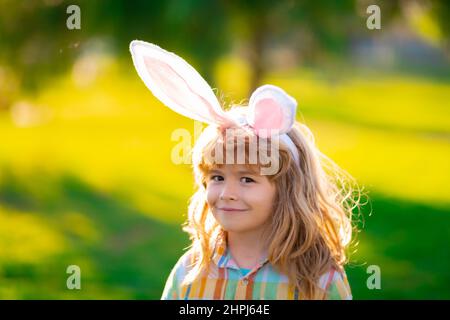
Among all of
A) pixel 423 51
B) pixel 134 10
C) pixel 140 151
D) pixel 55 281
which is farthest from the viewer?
pixel 423 51

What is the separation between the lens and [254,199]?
2.25 meters

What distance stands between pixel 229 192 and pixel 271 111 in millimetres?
255

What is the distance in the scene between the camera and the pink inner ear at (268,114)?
88.4 inches

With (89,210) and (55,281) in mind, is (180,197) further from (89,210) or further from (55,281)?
(55,281)

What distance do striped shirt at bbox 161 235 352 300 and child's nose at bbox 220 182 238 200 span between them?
196 mm

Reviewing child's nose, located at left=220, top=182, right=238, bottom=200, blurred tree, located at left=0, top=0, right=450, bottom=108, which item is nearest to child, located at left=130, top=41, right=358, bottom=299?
child's nose, located at left=220, top=182, right=238, bottom=200

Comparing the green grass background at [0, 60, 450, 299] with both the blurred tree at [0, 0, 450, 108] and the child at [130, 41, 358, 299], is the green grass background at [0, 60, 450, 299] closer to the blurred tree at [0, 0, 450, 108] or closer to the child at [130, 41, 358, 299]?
the blurred tree at [0, 0, 450, 108]

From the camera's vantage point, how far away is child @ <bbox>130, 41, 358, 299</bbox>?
2242 mm

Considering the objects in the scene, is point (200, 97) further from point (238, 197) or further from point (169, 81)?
point (238, 197)

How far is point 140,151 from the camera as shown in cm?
914

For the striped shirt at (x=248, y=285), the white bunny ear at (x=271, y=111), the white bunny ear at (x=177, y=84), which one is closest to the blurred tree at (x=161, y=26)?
the white bunny ear at (x=177, y=84)

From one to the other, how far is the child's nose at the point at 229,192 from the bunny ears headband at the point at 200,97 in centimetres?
17
